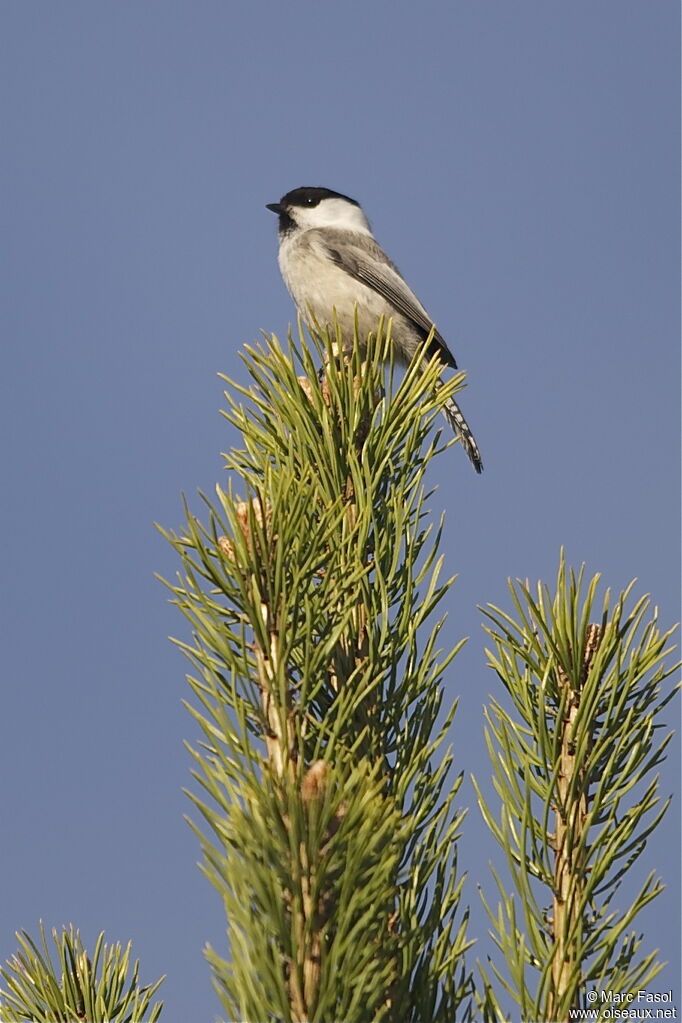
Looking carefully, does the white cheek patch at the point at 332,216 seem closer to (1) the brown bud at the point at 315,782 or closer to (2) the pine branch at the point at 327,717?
(2) the pine branch at the point at 327,717

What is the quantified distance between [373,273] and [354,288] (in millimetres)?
378

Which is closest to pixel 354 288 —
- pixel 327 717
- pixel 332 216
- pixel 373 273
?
pixel 373 273

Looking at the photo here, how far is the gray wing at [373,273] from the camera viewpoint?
737cm

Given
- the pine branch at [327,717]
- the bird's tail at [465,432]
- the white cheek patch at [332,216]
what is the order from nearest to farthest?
the pine branch at [327,717] → the bird's tail at [465,432] → the white cheek patch at [332,216]

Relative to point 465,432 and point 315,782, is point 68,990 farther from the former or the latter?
point 465,432

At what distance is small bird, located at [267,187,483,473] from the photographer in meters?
7.05

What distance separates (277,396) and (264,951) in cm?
124

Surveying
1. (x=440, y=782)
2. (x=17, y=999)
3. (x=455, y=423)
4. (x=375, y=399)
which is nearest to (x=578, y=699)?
(x=440, y=782)

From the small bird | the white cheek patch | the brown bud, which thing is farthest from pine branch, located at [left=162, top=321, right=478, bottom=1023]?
the white cheek patch

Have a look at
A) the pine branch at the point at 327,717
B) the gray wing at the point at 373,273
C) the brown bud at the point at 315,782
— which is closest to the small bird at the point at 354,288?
the gray wing at the point at 373,273

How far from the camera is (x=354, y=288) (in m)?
7.23

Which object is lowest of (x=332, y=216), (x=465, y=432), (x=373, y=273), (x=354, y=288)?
(x=465, y=432)

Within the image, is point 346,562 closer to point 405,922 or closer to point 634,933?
point 405,922

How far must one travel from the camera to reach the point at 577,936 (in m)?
1.77
